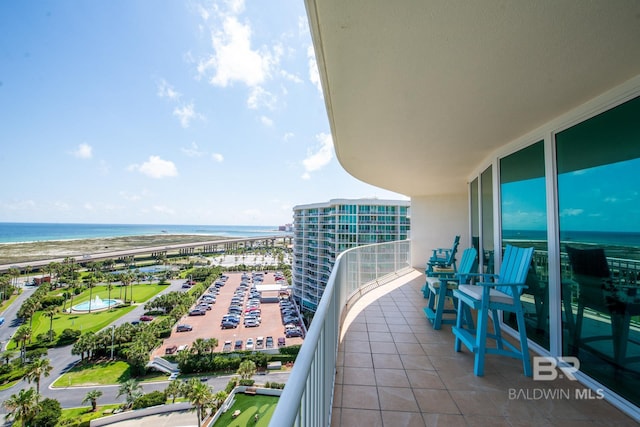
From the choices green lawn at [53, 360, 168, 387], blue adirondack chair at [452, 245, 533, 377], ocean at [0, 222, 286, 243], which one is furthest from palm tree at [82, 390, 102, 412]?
ocean at [0, 222, 286, 243]

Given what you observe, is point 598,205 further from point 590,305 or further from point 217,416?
point 217,416

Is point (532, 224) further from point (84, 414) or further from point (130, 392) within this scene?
point (84, 414)

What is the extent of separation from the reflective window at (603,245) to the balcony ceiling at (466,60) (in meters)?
0.40

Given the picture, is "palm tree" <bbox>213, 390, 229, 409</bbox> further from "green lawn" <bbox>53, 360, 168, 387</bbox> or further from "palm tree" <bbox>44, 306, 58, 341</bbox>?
"palm tree" <bbox>44, 306, 58, 341</bbox>

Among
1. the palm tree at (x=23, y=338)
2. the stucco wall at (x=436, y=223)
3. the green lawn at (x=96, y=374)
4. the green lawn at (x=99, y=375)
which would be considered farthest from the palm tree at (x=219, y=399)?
the palm tree at (x=23, y=338)

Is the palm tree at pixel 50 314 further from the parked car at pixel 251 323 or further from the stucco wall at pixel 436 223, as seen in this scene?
the stucco wall at pixel 436 223

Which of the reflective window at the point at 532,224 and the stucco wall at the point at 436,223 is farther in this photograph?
the stucco wall at the point at 436,223

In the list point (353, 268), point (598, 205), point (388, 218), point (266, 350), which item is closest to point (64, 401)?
point (266, 350)

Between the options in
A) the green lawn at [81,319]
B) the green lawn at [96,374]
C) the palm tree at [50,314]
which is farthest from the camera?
the green lawn at [81,319]

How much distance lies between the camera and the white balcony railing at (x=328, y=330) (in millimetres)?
606

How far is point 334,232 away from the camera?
27.8 meters

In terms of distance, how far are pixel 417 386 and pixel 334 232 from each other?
25529mm

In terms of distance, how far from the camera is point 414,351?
293cm

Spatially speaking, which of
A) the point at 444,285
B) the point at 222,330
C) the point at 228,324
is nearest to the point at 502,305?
the point at 444,285
